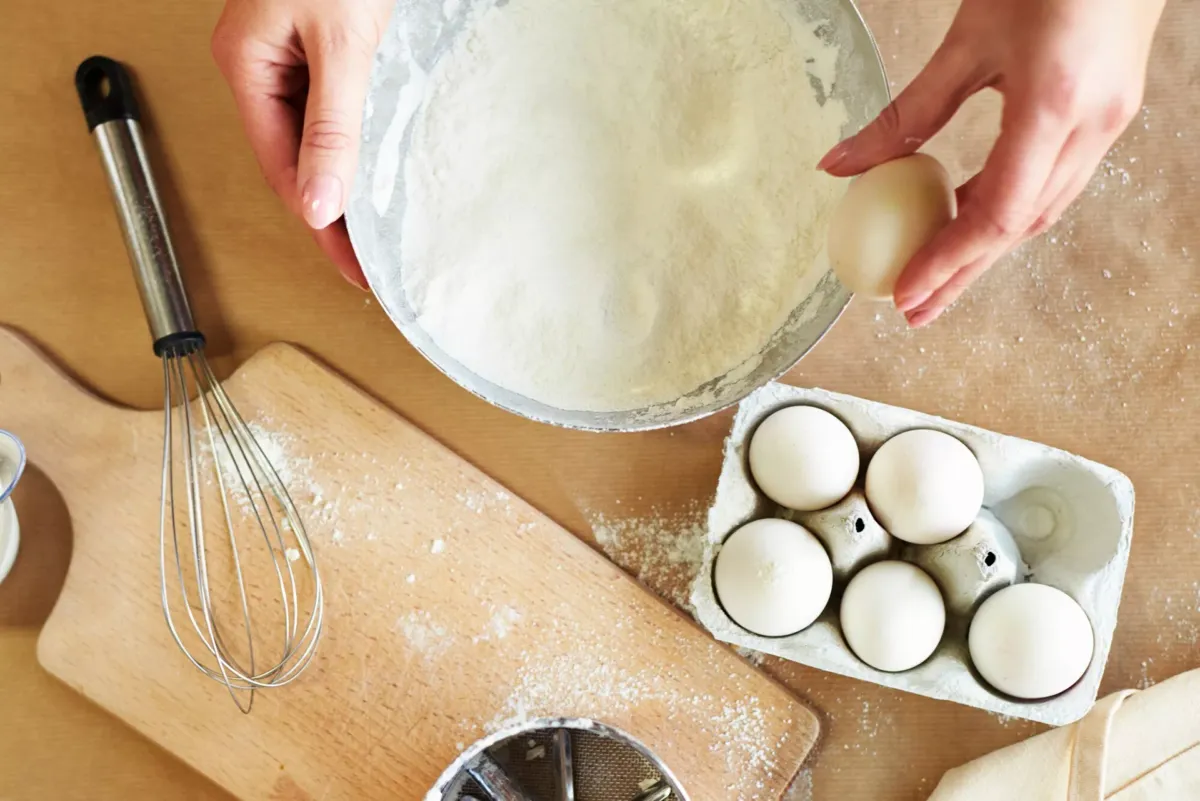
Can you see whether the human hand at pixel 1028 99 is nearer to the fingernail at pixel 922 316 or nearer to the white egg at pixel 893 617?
the fingernail at pixel 922 316

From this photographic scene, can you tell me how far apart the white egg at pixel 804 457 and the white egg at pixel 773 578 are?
29mm

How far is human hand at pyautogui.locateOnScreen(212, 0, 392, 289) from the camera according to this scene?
0.59 metres

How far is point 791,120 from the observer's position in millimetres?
679

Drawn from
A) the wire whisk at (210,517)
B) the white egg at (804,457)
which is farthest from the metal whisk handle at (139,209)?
the white egg at (804,457)

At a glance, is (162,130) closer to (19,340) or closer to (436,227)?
(19,340)

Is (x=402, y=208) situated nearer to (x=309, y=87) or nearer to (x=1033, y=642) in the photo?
(x=309, y=87)

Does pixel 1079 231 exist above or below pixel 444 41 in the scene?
below

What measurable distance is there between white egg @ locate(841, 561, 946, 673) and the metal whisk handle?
62cm

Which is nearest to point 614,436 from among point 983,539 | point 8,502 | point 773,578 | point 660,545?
point 660,545

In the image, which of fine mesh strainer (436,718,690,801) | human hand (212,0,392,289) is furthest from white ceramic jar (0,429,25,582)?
fine mesh strainer (436,718,690,801)

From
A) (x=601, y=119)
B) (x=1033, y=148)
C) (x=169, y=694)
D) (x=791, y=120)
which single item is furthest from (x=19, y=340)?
(x=1033, y=148)

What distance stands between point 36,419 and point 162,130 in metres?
0.30

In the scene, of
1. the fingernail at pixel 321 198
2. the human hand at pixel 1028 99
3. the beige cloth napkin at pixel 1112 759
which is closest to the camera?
the human hand at pixel 1028 99

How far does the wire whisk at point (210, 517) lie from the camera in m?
0.76
